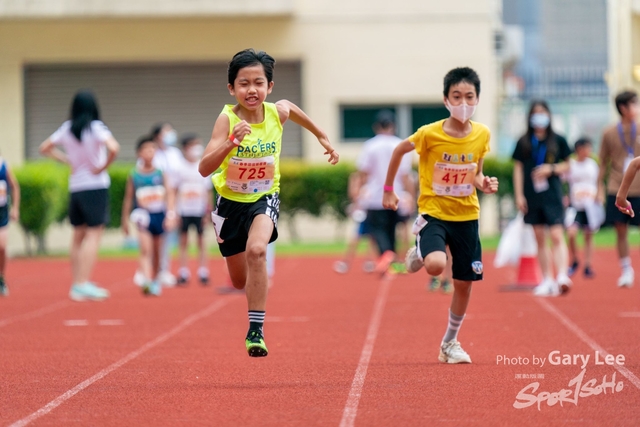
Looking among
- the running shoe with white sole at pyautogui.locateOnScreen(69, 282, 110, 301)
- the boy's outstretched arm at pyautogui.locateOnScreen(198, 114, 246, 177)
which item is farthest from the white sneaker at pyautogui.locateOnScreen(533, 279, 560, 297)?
the boy's outstretched arm at pyautogui.locateOnScreen(198, 114, 246, 177)

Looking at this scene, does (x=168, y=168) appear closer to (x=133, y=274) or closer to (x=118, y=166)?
(x=133, y=274)

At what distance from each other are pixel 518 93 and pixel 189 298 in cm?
1846

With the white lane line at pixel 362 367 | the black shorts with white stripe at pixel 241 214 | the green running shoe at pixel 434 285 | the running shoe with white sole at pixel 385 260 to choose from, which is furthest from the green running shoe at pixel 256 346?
the running shoe with white sole at pixel 385 260

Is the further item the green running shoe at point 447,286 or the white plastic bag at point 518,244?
the white plastic bag at point 518,244

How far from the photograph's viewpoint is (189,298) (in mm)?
13789

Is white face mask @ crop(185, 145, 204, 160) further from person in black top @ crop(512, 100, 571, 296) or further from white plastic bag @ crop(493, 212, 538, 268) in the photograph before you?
person in black top @ crop(512, 100, 571, 296)

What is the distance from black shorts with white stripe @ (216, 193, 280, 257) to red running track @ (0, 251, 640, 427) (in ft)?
2.94

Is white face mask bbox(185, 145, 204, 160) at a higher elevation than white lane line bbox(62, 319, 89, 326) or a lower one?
higher

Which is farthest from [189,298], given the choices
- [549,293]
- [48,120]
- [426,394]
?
[48,120]

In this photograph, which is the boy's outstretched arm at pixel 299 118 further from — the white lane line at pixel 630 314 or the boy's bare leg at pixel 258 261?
the white lane line at pixel 630 314

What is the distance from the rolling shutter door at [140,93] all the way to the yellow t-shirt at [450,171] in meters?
20.0

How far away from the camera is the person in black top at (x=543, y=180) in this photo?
41.5 feet

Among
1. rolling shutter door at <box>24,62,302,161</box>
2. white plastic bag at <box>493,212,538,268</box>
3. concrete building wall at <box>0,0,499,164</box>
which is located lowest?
white plastic bag at <box>493,212,538,268</box>

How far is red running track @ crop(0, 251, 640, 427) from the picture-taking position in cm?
615
